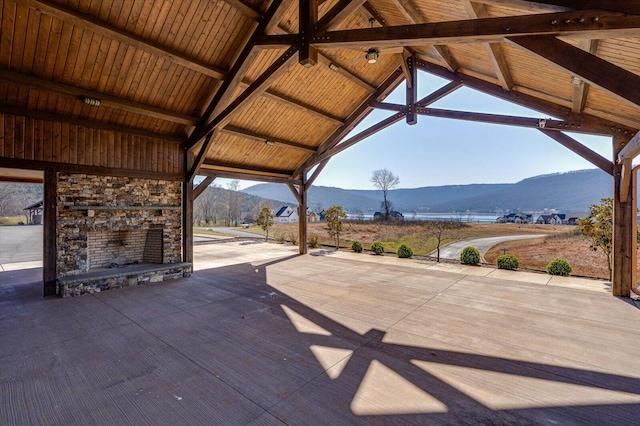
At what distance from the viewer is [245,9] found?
495 cm

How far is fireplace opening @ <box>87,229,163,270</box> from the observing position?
6872mm

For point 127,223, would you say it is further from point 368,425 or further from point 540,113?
point 540,113

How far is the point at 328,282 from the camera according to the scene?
672cm

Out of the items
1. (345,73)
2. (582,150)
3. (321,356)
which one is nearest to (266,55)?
(345,73)

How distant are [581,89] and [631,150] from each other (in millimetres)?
1269

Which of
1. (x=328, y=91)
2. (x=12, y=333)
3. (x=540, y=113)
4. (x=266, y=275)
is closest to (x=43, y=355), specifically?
(x=12, y=333)

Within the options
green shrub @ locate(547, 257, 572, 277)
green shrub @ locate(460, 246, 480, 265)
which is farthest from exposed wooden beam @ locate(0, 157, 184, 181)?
green shrub @ locate(547, 257, 572, 277)

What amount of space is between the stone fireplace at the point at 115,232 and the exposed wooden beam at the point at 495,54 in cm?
753

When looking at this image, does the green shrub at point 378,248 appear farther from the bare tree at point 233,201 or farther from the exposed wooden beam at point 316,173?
the bare tree at point 233,201

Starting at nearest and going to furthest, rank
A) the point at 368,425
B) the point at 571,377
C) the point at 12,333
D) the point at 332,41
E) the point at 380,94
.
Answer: the point at 368,425 < the point at 571,377 < the point at 12,333 < the point at 332,41 < the point at 380,94

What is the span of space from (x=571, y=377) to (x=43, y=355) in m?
5.98

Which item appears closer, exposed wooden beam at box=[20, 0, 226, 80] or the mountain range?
exposed wooden beam at box=[20, 0, 226, 80]

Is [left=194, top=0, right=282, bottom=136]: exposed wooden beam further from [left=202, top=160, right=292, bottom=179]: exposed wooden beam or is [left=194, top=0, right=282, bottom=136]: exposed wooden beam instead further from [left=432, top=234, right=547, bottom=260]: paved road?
[left=432, top=234, right=547, bottom=260]: paved road

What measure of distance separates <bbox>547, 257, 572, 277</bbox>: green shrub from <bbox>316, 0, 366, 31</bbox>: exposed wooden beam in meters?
8.00
